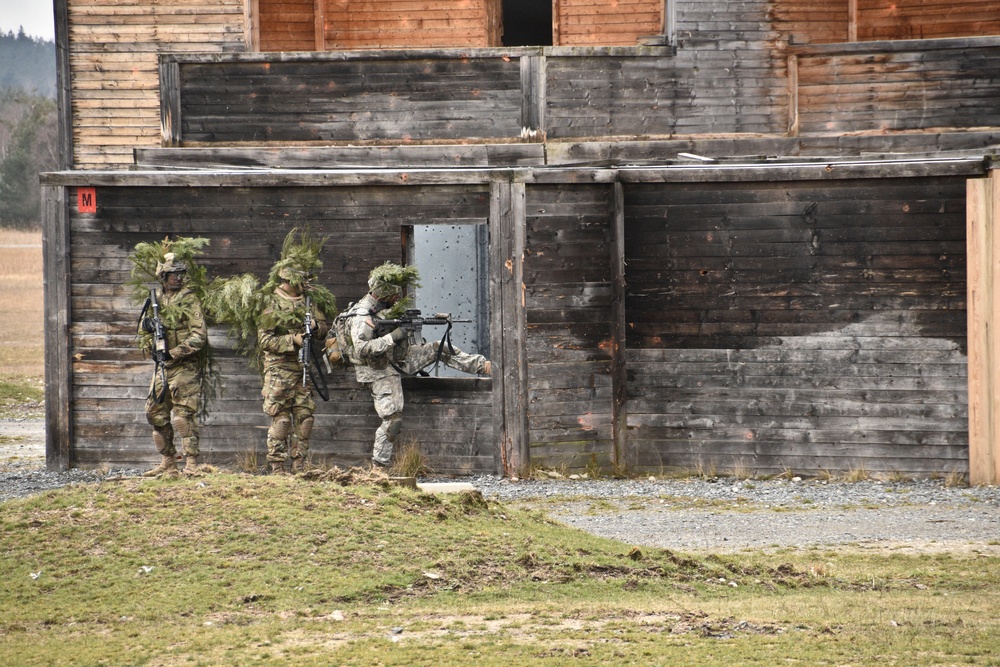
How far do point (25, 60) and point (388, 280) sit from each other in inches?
7408

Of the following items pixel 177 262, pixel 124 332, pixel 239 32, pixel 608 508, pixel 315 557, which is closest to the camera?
pixel 315 557

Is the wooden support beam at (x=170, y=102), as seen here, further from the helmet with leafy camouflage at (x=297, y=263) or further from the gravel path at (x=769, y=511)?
the gravel path at (x=769, y=511)

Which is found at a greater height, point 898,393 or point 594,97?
point 594,97

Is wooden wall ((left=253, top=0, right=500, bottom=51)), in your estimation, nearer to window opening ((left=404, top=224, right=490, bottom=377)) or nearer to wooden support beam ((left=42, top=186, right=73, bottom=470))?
window opening ((left=404, top=224, right=490, bottom=377))

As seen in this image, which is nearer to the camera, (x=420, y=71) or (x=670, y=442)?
(x=670, y=442)

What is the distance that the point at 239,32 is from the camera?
16.5 meters

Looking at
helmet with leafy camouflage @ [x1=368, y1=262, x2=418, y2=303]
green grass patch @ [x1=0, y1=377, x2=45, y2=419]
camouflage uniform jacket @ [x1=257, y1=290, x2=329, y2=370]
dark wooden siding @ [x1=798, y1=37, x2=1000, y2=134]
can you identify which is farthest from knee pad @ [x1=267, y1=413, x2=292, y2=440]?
green grass patch @ [x1=0, y1=377, x2=45, y2=419]

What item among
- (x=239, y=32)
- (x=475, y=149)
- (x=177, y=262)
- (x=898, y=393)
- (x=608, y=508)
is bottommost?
(x=608, y=508)

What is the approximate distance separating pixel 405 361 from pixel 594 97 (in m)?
3.71

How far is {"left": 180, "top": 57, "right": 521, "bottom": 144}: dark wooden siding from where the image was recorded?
15438 mm

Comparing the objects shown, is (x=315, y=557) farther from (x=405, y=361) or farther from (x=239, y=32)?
(x=239, y=32)

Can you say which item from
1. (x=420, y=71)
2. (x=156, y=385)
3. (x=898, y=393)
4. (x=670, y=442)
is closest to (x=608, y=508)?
(x=670, y=442)

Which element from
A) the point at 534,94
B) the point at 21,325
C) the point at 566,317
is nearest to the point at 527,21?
the point at 534,94

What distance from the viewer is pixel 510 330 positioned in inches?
561
